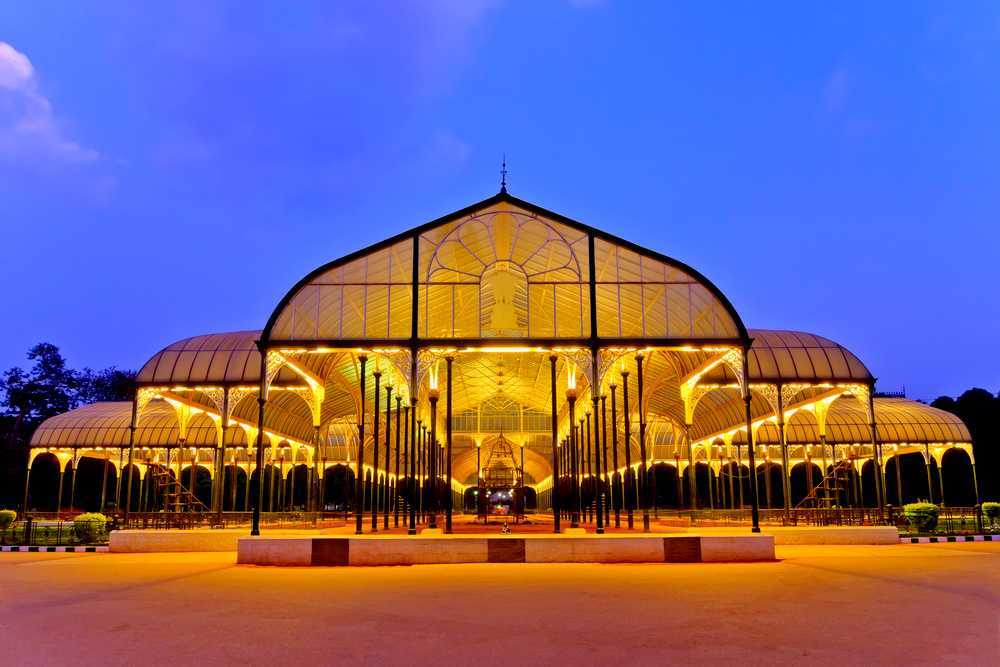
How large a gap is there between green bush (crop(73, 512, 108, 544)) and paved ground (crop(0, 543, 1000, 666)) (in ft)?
33.7

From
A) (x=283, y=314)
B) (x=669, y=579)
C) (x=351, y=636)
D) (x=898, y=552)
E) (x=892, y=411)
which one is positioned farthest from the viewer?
(x=892, y=411)

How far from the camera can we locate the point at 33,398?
285 ft

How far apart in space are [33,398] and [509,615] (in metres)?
94.8

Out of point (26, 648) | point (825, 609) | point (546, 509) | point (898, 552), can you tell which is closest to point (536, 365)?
point (898, 552)

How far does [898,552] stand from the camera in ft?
69.1

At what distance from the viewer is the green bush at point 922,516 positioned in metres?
27.9

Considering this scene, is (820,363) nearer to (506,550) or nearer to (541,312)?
(541,312)

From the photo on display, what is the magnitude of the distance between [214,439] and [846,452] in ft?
150

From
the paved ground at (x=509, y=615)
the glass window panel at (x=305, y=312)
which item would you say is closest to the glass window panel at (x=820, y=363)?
the paved ground at (x=509, y=615)

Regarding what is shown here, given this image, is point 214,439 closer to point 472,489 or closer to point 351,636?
point 472,489

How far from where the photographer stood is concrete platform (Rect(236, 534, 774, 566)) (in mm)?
18156

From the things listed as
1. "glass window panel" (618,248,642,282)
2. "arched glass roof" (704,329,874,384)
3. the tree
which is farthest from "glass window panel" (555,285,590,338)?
the tree

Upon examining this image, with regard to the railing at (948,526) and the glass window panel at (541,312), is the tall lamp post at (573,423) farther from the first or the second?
the railing at (948,526)

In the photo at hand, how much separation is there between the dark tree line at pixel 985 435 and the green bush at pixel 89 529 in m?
69.9
